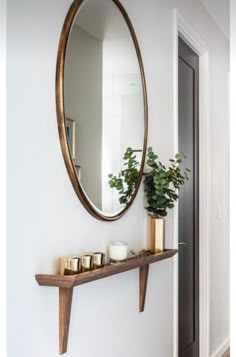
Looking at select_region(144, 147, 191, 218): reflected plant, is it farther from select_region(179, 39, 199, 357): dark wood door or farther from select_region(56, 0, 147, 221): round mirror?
select_region(179, 39, 199, 357): dark wood door

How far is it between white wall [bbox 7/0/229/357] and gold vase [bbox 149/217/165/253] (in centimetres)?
6

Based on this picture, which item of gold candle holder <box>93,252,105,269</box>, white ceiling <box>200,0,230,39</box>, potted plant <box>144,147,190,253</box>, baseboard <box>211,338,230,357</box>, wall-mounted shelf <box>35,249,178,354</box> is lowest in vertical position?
baseboard <box>211,338,230,357</box>

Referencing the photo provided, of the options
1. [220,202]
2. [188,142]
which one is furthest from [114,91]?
[220,202]

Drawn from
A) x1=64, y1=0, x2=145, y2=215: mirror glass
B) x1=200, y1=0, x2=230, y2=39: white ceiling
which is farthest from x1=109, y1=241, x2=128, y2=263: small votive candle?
x1=200, y1=0, x2=230, y2=39: white ceiling

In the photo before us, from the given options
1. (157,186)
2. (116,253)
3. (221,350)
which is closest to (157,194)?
(157,186)

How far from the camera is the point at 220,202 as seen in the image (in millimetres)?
4113

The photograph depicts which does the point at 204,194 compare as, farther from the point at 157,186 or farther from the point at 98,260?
the point at 98,260

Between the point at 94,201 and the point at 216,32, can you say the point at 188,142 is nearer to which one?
the point at 216,32

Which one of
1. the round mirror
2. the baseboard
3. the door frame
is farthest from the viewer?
the baseboard

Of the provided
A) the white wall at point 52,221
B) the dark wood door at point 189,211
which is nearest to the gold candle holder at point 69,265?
the white wall at point 52,221

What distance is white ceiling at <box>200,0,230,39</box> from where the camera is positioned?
11.8 ft

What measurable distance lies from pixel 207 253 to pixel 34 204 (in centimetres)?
234

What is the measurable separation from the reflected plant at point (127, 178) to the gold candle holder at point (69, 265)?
52 centimetres

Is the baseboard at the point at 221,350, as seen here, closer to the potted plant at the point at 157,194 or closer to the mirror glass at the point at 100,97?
the potted plant at the point at 157,194
